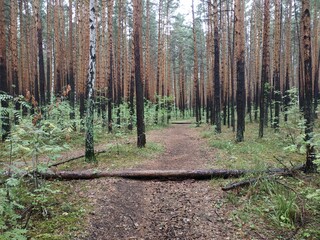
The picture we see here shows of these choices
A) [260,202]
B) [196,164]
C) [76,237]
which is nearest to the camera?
[76,237]

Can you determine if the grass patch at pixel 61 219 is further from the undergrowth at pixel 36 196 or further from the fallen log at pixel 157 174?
the fallen log at pixel 157 174

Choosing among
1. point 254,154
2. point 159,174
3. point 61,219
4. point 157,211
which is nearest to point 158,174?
point 159,174

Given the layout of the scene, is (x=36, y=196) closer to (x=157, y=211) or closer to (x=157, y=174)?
(x=157, y=211)

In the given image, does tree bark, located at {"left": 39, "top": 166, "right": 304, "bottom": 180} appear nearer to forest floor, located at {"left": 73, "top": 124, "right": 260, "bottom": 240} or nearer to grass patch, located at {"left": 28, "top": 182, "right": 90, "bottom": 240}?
forest floor, located at {"left": 73, "top": 124, "right": 260, "bottom": 240}

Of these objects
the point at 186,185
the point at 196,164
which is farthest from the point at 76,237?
the point at 196,164

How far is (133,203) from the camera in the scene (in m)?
5.98

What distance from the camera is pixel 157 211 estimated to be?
5730 millimetres

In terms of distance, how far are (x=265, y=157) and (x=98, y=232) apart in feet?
22.0

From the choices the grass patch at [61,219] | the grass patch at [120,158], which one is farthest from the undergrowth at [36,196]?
the grass patch at [120,158]

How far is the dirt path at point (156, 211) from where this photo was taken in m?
4.82

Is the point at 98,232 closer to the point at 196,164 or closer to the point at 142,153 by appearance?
the point at 196,164

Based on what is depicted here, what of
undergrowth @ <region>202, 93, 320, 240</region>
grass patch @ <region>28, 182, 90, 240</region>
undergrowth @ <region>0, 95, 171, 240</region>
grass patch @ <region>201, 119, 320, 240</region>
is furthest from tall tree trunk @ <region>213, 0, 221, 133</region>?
grass patch @ <region>28, 182, 90, 240</region>

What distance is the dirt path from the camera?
482 centimetres

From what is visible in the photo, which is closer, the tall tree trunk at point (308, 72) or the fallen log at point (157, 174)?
the tall tree trunk at point (308, 72)
